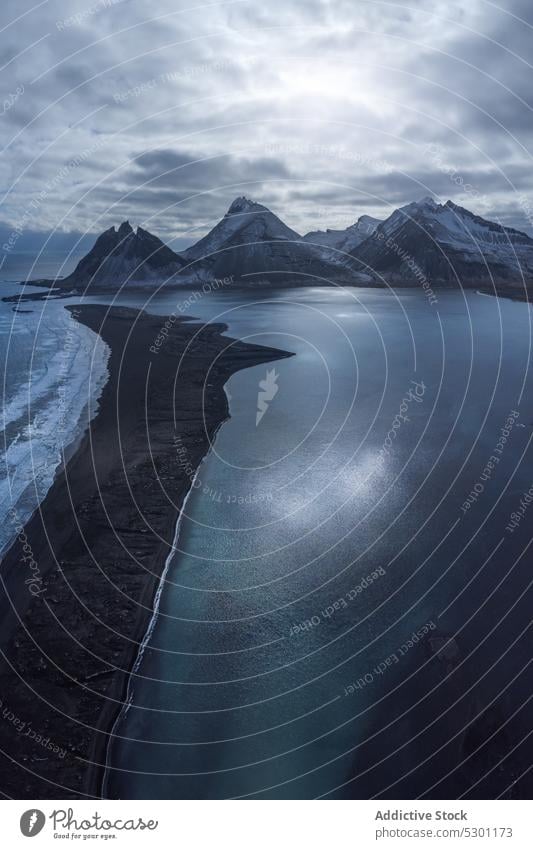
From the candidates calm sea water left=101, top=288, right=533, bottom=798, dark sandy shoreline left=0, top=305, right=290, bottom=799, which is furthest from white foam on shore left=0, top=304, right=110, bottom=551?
calm sea water left=101, top=288, right=533, bottom=798

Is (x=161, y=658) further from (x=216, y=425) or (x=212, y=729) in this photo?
(x=216, y=425)

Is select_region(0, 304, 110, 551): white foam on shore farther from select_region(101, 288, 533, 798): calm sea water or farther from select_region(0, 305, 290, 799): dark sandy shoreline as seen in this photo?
select_region(101, 288, 533, 798): calm sea water

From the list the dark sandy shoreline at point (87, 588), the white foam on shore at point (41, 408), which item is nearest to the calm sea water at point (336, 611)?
the dark sandy shoreline at point (87, 588)

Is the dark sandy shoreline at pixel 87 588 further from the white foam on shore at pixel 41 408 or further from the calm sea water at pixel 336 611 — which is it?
the white foam on shore at pixel 41 408

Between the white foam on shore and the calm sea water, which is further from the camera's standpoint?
the white foam on shore
